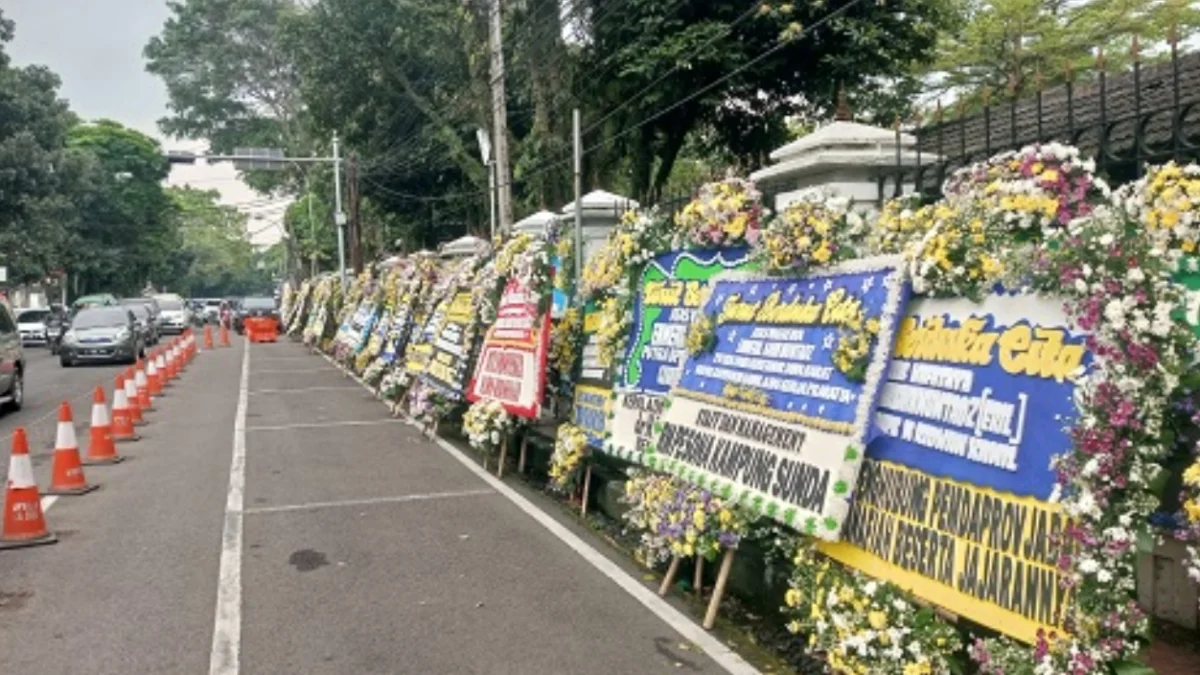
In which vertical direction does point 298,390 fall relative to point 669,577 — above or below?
below

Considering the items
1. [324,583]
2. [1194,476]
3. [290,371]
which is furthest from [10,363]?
[1194,476]

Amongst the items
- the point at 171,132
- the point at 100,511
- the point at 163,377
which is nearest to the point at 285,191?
the point at 171,132

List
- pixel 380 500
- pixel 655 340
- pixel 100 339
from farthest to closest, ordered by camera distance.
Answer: pixel 100 339 < pixel 380 500 < pixel 655 340

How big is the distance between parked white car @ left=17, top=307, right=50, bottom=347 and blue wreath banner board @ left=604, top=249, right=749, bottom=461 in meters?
33.2

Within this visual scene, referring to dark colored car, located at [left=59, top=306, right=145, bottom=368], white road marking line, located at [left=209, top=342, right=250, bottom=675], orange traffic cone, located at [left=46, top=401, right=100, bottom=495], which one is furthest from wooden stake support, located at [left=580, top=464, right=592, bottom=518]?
dark colored car, located at [left=59, top=306, right=145, bottom=368]

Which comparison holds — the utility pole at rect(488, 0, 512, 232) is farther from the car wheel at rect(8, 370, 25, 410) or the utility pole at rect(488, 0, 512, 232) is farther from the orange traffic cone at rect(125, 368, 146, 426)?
the car wheel at rect(8, 370, 25, 410)

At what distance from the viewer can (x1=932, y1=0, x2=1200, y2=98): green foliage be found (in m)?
19.8

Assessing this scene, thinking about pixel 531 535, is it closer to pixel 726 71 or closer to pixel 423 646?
pixel 423 646

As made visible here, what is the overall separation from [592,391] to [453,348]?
141 inches

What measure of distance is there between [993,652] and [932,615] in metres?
0.38

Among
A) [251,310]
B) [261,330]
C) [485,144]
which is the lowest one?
[261,330]

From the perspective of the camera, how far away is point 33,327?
112ft

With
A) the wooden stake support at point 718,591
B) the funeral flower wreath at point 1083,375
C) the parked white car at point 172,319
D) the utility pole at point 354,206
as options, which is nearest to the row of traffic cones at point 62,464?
the wooden stake support at point 718,591

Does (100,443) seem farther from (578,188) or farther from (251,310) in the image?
(251,310)
